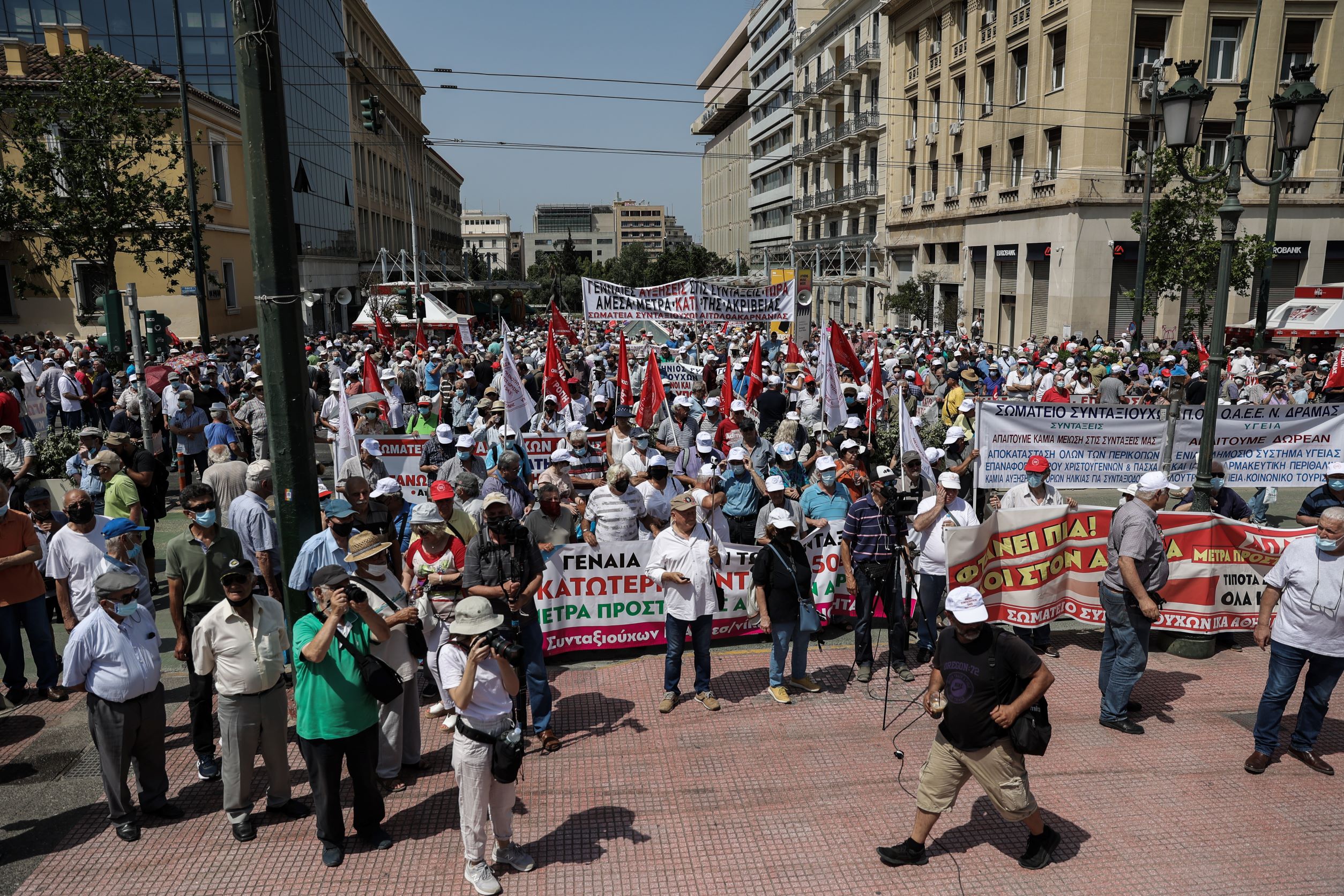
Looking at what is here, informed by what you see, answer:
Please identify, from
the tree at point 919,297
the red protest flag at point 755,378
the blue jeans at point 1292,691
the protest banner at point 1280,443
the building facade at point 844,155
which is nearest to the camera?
the blue jeans at point 1292,691

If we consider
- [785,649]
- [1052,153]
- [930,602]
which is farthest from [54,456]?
[1052,153]

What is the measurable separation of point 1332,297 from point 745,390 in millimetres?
22115

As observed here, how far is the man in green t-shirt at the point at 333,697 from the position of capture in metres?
4.77

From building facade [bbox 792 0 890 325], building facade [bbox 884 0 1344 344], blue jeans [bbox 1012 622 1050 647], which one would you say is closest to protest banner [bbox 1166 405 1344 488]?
blue jeans [bbox 1012 622 1050 647]

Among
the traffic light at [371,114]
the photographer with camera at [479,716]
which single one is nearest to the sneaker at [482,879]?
the photographer with camera at [479,716]

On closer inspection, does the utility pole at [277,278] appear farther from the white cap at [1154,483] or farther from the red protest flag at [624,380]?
the red protest flag at [624,380]

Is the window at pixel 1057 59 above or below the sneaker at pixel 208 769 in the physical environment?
above

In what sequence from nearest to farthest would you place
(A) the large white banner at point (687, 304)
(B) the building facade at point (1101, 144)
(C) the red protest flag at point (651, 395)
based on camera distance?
(C) the red protest flag at point (651, 395) → (A) the large white banner at point (687, 304) → (B) the building facade at point (1101, 144)

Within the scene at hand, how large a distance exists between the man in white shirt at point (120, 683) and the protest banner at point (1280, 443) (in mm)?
9815

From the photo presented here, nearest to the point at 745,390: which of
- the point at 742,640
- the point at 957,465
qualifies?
the point at 957,465

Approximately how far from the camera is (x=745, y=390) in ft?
53.9

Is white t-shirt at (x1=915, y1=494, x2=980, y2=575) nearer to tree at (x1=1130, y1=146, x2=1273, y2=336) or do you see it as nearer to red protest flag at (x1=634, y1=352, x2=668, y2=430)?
red protest flag at (x1=634, y1=352, x2=668, y2=430)

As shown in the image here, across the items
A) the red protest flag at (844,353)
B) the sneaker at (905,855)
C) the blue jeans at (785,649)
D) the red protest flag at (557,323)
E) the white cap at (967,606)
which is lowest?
the sneaker at (905,855)

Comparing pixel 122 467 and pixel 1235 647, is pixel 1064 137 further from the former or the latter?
pixel 122 467
